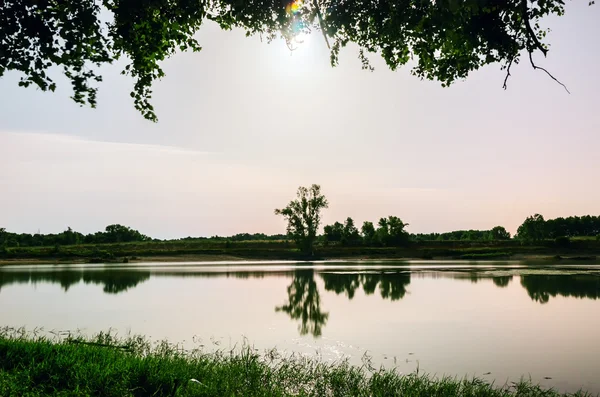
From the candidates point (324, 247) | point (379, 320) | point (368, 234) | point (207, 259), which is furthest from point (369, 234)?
point (379, 320)

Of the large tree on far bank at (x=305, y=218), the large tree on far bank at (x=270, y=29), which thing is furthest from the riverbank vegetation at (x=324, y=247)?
the large tree on far bank at (x=270, y=29)

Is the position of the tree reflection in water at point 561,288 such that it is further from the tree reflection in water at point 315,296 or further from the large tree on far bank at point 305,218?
the large tree on far bank at point 305,218

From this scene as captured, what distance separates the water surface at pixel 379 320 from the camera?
12.2 metres

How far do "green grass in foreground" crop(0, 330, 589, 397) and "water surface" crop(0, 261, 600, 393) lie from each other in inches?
65.8

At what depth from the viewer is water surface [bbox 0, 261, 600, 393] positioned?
12156 mm

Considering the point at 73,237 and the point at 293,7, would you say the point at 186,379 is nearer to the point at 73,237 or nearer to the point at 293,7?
the point at 293,7

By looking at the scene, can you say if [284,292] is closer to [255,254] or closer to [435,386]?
[435,386]

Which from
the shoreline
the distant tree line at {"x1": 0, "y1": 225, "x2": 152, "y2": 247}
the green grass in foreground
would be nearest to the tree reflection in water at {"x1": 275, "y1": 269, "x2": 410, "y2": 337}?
A: the green grass in foreground

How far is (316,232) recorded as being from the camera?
3767 inches

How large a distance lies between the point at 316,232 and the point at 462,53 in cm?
8447

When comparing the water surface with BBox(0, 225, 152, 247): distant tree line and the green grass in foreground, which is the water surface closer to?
the green grass in foreground

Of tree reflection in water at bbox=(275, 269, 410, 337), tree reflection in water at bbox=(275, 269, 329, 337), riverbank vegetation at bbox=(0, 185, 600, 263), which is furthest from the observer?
riverbank vegetation at bbox=(0, 185, 600, 263)

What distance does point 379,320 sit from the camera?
1848cm

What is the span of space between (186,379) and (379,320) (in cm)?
1150
